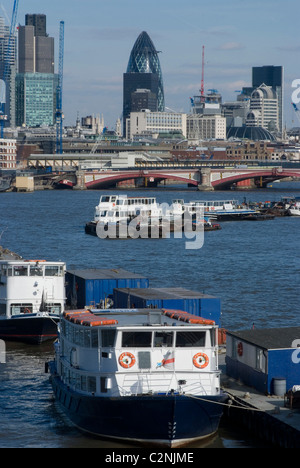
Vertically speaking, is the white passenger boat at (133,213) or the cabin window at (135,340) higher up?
the white passenger boat at (133,213)

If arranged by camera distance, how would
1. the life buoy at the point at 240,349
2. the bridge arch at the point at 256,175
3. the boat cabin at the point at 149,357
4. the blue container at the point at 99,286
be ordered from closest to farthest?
the boat cabin at the point at 149,357 → the life buoy at the point at 240,349 → the blue container at the point at 99,286 → the bridge arch at the point at 256,175

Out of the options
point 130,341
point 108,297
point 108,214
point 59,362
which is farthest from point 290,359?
point 108,214

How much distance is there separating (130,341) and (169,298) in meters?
6.48

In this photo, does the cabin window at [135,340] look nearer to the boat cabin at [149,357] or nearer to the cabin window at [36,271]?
the boat cabin at [149,357]

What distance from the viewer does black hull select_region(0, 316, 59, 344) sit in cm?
2786

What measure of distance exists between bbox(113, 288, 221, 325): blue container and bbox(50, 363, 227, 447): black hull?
5527 mm

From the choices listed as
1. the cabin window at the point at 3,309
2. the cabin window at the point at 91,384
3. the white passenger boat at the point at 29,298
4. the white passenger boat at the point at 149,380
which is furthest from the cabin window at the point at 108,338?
the cabin window at the point at 3,309

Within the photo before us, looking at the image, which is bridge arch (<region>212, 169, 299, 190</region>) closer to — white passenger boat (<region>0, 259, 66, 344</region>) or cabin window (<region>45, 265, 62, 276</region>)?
cabin window (<region>45, 265, 62, 276</region>)

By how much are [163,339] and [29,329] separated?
9694 millimetres

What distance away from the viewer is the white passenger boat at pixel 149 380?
60.0 feet

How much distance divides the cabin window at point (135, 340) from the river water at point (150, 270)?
6.27ft

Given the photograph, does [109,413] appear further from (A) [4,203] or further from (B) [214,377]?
(A) [4,203]

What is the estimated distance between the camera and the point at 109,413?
18.7 m

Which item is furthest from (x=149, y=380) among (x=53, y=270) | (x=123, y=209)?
(x=123, y=209)
